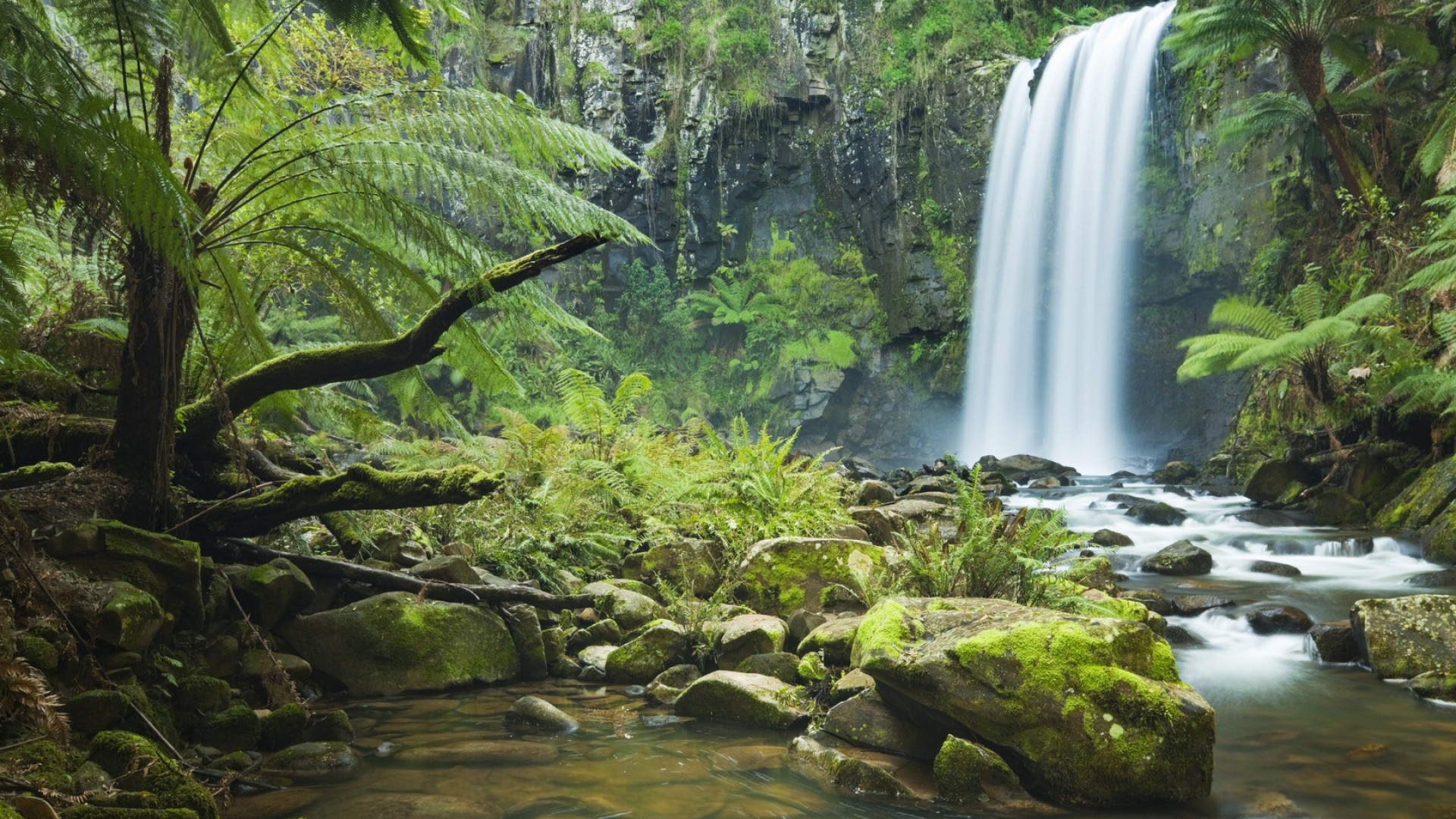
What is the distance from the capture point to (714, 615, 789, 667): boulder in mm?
4637

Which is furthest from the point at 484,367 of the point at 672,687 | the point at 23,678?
the point at 23,678

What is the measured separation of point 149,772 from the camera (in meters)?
2.45

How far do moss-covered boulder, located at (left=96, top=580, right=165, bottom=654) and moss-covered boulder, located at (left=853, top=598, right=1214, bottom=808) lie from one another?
272cm

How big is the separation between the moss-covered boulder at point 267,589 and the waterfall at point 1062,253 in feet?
51.6

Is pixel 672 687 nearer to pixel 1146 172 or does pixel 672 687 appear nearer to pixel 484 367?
pixel 484 367

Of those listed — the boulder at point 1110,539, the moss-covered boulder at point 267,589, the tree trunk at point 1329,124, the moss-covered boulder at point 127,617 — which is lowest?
the boulder at point 1110,539

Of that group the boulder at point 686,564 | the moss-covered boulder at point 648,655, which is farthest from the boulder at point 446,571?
the boulder at point 686,564

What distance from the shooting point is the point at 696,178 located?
22.9 m

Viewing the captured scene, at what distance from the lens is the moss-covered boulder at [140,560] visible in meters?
3.34

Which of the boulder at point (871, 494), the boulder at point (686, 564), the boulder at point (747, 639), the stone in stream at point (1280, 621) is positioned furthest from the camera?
the boulder at point (871, 494)

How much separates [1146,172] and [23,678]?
63.8 feet

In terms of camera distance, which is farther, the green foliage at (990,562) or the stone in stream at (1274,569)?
the stone in stream at (1274,569)

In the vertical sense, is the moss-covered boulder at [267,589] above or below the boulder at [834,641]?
above

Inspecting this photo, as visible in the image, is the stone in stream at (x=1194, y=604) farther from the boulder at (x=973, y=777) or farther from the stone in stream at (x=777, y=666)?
the boulder at (x=973, y=777)
